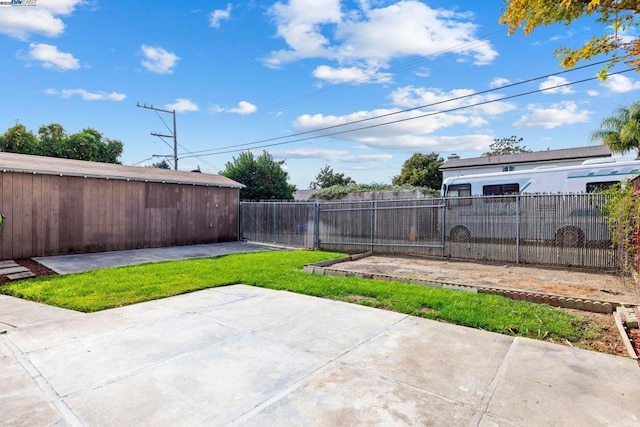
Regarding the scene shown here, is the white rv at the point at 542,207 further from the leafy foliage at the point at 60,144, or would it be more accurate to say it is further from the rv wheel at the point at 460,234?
the leafy foliage at the point at 60,144

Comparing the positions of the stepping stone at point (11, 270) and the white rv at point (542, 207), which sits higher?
the white rv at point (542, 207)

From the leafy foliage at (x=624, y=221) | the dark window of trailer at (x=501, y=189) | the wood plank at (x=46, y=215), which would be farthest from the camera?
the dark window of trailer at (x=501, y=189)

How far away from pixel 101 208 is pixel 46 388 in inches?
409

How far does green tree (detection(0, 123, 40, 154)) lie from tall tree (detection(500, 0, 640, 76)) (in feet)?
101

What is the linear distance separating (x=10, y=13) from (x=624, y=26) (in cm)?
1254

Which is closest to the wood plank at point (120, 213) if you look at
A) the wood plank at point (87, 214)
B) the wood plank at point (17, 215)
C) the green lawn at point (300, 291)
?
the wood plank at point (87, 214)

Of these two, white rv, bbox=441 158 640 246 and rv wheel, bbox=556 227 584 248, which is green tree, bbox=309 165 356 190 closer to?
white rv, bbox=441 158 640 246

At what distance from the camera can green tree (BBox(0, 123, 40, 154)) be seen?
24.0 m

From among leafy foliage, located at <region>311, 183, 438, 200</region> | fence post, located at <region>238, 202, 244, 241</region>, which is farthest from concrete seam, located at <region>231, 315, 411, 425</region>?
leafy foliage, located at <region>311, 183, 438, 200</region>

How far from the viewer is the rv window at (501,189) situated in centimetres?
1093

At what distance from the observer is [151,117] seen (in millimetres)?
26188

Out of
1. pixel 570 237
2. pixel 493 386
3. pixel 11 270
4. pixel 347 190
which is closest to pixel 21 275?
pixel 11 270

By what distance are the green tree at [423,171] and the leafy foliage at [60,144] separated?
26.0 meters

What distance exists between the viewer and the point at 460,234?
9.64 metres
